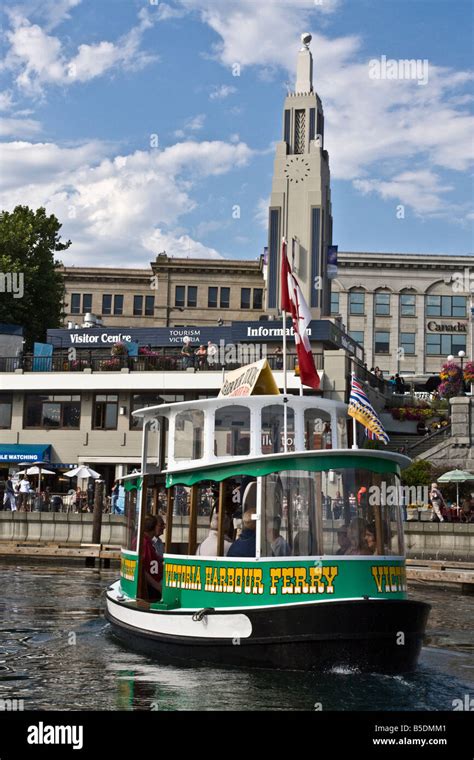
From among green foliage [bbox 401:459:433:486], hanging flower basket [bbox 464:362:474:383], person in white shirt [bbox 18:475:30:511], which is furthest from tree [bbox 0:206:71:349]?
green foliage [bbox 401:459:433:486]

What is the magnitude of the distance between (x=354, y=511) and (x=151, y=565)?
514 centimetres

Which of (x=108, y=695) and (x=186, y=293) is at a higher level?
(x=186, y=293)

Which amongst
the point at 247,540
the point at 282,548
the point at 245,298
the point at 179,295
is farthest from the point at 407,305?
the point at 282,548

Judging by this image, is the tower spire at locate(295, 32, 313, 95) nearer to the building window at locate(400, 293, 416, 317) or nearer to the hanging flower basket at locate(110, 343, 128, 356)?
the hanging flower basket at locate(110, 343, 128, 356)

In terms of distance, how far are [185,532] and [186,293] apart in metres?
76.8

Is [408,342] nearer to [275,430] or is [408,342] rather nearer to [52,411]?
[52,411]

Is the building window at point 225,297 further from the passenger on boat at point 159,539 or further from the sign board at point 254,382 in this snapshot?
the sign board at point 254,382

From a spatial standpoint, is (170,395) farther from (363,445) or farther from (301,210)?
(301,210)

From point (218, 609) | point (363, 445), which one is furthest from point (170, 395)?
point (218, 609)

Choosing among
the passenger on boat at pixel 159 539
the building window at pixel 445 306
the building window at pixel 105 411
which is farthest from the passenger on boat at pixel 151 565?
the building window at pixel 445 306

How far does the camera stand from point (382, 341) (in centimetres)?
9650

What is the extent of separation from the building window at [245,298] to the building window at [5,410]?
41.8 metres

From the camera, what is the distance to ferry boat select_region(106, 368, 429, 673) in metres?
14.5

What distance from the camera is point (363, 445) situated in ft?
134
